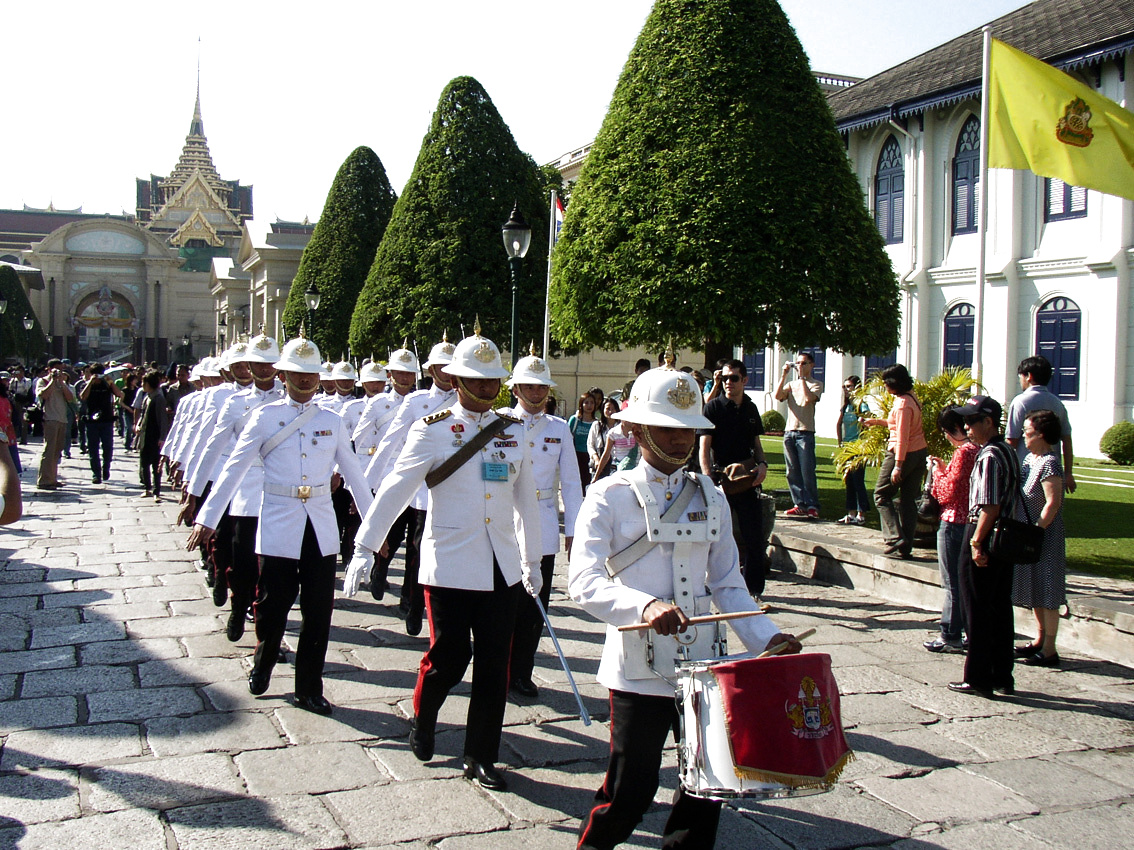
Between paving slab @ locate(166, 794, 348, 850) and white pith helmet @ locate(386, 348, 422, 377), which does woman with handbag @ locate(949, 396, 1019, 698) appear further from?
white pith helmet @ locate(386, 348, 422, 377)

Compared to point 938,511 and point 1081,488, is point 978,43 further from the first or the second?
point 938,511

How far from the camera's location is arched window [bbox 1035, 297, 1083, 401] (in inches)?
903

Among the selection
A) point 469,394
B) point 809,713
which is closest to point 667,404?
point 809,713

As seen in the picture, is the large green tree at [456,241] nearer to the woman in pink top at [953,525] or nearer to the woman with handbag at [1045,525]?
the woman in pink top at [953,525]

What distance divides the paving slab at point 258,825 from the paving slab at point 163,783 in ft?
0.44

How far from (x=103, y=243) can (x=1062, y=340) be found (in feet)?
263

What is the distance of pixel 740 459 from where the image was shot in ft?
27.8

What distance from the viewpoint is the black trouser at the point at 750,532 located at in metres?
8.30


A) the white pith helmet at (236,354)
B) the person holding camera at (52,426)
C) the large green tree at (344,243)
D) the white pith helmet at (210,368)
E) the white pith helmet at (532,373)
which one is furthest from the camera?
the large green tree at (344,243)

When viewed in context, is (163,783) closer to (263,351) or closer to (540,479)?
(540,479)

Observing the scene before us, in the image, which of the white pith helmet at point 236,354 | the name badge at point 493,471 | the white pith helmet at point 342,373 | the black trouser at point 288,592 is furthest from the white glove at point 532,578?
the white pith helmet at point 342,373

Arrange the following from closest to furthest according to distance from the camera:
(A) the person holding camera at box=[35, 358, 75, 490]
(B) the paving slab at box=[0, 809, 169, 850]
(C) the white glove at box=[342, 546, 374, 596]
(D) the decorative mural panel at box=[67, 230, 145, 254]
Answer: (B) the paving slab at box=[0, 809, 169, 850] < (C) the white glove at box=[342, 546, 374, 596] < (A) the person holding camera at box=[35, 358, 75, 490] < (D) the decorative mural panel at box=[67, 230, 145, 254]

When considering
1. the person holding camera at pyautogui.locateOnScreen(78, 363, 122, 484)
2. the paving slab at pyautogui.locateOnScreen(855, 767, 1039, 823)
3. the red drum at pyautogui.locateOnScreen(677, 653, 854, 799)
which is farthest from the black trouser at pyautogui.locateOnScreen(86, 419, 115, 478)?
the red drum at pyautogui.locateOnScreen(677, 653, 854, 799)

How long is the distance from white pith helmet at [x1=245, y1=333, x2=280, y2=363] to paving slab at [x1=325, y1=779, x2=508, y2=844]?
374 cm
